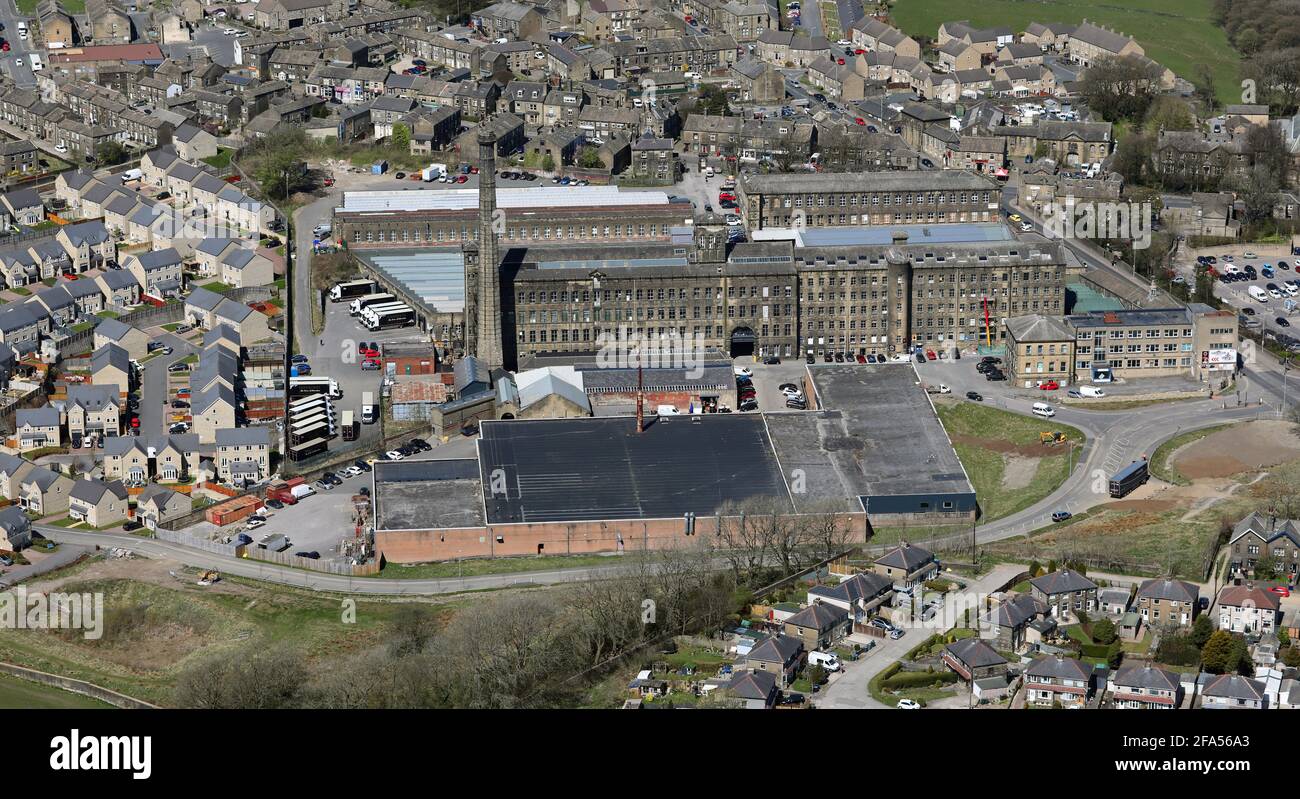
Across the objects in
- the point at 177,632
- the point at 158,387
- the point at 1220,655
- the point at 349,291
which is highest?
the point at 349,291

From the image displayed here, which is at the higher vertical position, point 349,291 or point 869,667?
point 349,291

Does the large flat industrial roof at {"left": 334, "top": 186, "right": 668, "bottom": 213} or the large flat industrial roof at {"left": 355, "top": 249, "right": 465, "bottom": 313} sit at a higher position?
the large flat industrial roof at {"left": 334, "top": 186, "right": 668, "bottom": 213}

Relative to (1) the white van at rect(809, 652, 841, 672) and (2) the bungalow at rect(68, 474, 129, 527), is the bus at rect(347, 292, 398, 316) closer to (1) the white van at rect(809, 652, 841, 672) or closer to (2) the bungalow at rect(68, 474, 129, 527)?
(2) the bungalow at rect(68, 474, 129, 527)

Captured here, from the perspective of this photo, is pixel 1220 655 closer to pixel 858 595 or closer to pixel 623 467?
pixel 858 595

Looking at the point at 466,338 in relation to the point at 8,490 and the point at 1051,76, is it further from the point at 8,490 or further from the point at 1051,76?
the point at 1051,76

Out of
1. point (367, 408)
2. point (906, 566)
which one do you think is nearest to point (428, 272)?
point (367, 408)

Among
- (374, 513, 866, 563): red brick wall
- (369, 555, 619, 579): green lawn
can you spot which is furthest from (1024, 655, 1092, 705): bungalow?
(369, 555, 619, 579): green lawn
